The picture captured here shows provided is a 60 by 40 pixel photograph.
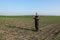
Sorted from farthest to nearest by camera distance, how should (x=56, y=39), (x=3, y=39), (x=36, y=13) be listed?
(x=36, y=13) → (x=56, y=39) → (x=3, y=39)

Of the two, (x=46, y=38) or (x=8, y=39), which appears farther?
(x=46, y=38)

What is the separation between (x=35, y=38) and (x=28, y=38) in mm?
551

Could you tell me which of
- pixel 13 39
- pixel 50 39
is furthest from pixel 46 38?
pixel 13 39

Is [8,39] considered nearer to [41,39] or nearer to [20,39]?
[20,39]

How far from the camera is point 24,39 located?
1405 centimetres

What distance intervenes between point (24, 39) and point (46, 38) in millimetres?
1965

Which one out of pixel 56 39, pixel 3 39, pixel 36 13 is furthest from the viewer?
pixel 36 13

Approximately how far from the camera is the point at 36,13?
19312 mm

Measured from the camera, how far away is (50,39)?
14648mm

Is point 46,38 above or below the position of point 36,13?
below

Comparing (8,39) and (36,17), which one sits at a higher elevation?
(36,17)

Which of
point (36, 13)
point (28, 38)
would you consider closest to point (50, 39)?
point (28, 38)

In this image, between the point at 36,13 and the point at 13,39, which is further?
the point at 36,13

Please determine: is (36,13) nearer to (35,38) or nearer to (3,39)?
(35,38)
